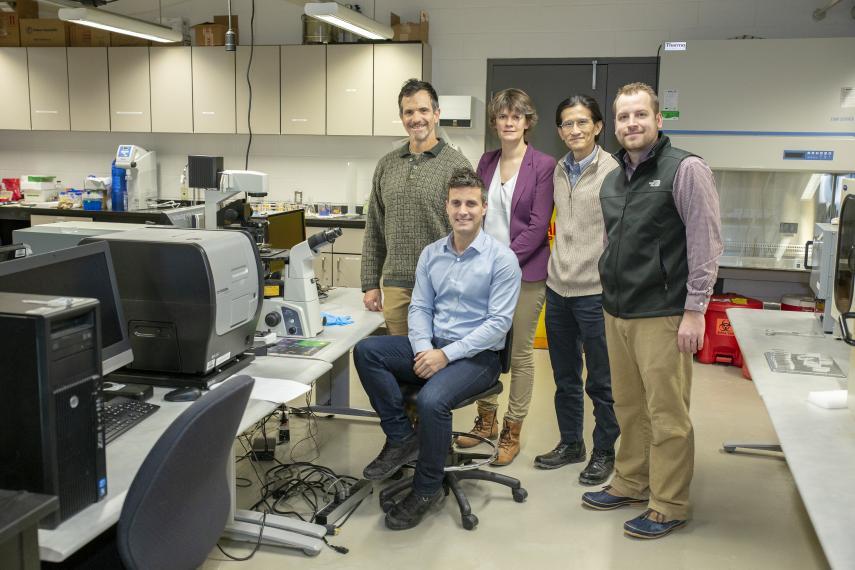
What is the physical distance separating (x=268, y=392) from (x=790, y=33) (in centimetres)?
488

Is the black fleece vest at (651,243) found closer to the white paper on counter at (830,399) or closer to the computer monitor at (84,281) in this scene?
the white paper on counter at (830,399)

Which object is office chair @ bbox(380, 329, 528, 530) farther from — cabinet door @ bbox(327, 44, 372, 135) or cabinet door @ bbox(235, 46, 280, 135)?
cabinet door @ bbox(235, 46, 280, 135)

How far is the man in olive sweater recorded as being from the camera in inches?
129

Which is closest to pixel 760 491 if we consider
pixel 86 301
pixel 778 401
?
pixel 778 401

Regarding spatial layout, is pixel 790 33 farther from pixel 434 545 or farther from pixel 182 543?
pixel 182 543

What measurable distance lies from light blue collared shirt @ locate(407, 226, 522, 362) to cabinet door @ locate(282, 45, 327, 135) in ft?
10.9

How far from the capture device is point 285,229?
3.61m

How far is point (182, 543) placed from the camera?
1.70 metres

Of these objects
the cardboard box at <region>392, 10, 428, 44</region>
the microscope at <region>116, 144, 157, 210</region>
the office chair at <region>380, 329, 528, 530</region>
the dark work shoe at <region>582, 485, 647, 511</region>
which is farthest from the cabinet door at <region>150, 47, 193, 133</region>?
the dark work shoe at <region>582, 485, 647, 511</region>

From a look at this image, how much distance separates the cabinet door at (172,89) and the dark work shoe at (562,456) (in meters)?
4.27

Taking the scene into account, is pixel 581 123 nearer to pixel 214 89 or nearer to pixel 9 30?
pixel 214 89

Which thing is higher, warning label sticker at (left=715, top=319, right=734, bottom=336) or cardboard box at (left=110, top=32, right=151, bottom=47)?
cardboard box at (left=110, top=32, right=151, bottom=47)

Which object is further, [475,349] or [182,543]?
[475,349]

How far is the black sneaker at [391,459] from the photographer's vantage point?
2.92m
